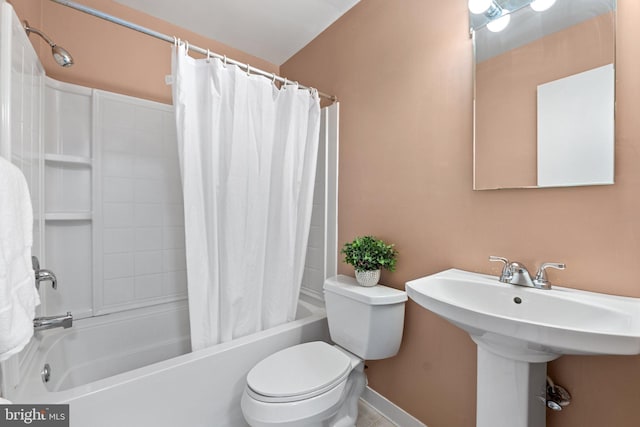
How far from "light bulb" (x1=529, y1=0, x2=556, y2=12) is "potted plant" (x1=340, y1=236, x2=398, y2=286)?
1150 mm

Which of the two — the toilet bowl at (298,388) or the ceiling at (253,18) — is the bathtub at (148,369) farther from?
the ceiling at (253,18)

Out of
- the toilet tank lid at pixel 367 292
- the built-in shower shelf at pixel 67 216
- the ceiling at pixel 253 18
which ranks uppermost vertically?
the ceiling at pixel 253 18

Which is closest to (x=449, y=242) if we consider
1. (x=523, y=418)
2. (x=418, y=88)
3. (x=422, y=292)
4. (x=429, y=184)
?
(x=429, y=184)

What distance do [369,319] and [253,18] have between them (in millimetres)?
2076

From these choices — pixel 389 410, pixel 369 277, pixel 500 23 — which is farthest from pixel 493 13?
pixel 389 410

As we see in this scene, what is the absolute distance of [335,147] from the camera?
75.2 inches

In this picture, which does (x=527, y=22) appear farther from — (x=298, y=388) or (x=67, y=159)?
(x=67, y=159)

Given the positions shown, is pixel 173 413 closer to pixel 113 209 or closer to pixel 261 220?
pixel 261 220

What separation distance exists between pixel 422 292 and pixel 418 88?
106cm

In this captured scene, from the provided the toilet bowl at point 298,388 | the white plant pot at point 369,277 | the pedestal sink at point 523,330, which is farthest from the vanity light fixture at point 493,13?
the toilet bowl at point 298,388

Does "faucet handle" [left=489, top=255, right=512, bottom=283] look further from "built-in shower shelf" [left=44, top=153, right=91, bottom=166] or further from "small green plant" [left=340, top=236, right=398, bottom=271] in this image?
"built-in shower shelf" [left=44, top=153, right=91, bottom=166]

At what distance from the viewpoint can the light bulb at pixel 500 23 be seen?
1.11m

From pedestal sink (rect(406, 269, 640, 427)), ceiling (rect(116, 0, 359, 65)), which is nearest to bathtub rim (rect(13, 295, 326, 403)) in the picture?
pedestal sink (rect(406, 269, 640, 427))

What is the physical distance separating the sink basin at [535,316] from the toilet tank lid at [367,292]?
278 mm
